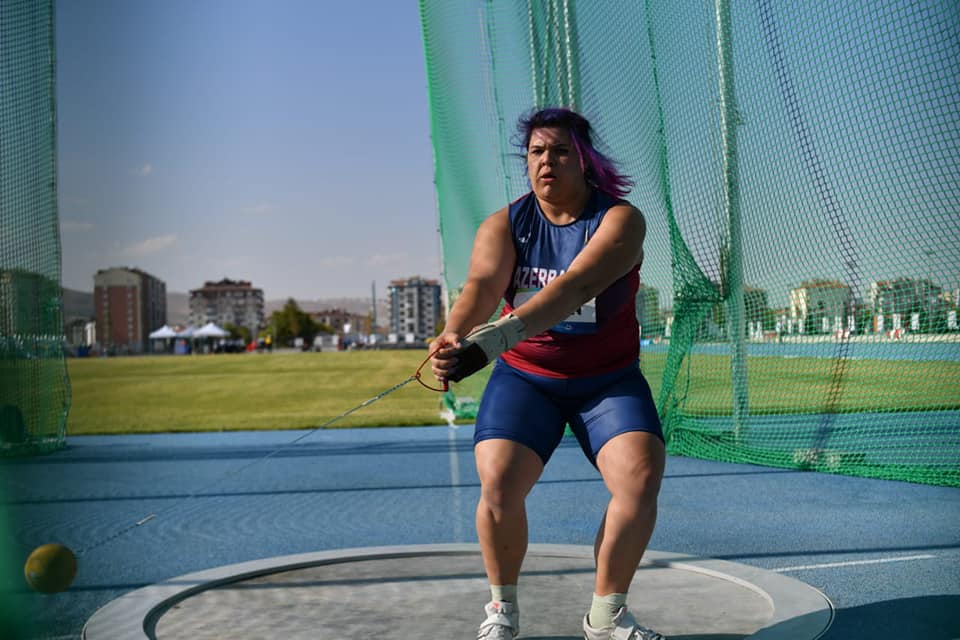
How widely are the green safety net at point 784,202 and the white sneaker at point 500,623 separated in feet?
13.8

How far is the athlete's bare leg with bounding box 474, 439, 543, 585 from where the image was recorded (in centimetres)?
295

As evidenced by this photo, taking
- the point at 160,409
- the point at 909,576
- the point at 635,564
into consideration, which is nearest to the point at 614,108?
the point at 909,576

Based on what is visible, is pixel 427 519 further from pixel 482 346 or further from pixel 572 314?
pixel 482 346

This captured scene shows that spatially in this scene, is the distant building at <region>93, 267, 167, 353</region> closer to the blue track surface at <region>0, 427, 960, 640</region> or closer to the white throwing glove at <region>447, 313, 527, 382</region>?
the blue track surface at <region>0, 427, 960, 640</region>

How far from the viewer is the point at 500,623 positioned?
2943 millimetres

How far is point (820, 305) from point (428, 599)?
4.43m

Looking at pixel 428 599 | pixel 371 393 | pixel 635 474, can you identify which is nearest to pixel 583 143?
pixel 635 474

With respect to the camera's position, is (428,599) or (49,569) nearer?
(49,569)

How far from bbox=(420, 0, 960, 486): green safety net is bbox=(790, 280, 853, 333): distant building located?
1 cm

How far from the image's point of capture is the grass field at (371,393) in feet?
25.3

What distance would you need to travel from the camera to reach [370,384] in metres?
24.1

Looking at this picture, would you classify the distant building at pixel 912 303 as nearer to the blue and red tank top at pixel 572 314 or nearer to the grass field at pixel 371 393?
the grass field at pixel 371 393

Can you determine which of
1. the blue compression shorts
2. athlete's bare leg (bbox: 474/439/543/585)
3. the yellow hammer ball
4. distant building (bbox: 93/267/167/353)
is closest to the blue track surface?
the yellow hammer ball

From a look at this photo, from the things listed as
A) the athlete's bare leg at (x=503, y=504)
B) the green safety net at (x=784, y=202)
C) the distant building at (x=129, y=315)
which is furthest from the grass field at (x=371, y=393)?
the distant building at (x=129, y=315)
